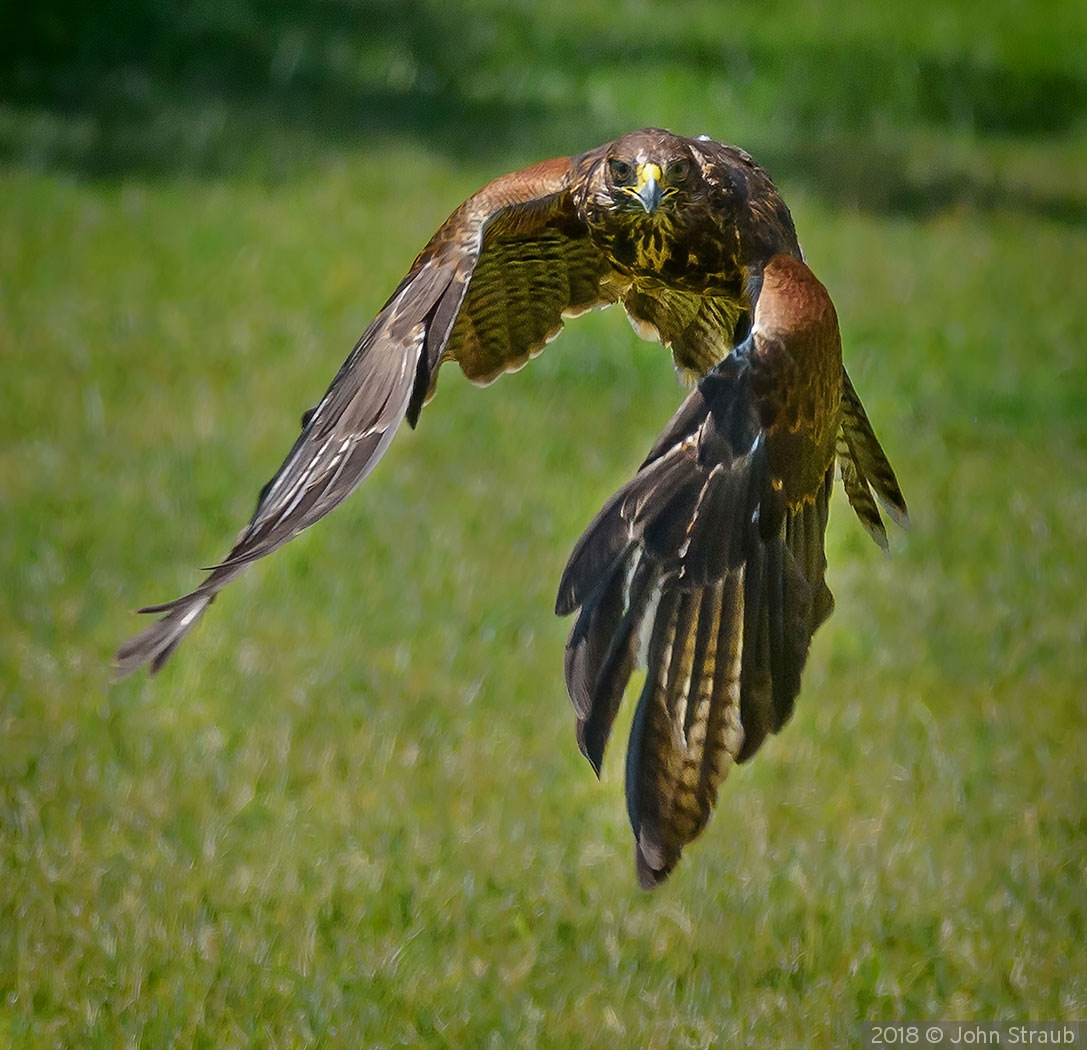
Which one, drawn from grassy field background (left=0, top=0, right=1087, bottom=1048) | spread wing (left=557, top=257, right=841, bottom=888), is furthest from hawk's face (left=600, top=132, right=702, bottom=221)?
grassy field background (left=0, top=0, right=1087, bottom=1048)

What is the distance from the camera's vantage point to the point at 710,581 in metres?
3.36

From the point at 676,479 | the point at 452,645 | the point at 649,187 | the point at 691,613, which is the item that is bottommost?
the point at 452,645

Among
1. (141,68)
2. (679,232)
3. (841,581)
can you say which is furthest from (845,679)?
(141,68)

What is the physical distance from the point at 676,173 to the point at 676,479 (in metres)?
0.96

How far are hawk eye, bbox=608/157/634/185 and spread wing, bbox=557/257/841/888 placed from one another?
618 mm

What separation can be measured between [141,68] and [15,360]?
551 cm

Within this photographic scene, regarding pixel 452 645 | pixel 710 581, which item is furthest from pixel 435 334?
pixel 452 645

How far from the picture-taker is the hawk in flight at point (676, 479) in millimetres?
3199

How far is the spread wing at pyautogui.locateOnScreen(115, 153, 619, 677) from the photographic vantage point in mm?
3396

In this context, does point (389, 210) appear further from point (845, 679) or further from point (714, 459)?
point (714, 459)

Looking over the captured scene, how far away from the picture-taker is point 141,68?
A: 46.2 feet

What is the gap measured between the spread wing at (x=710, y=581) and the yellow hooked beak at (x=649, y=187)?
1.67ft

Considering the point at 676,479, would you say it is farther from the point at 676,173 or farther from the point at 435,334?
the point at 676,173

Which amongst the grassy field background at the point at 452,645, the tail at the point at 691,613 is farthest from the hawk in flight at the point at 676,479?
the grassy field background at the point at 452,645
